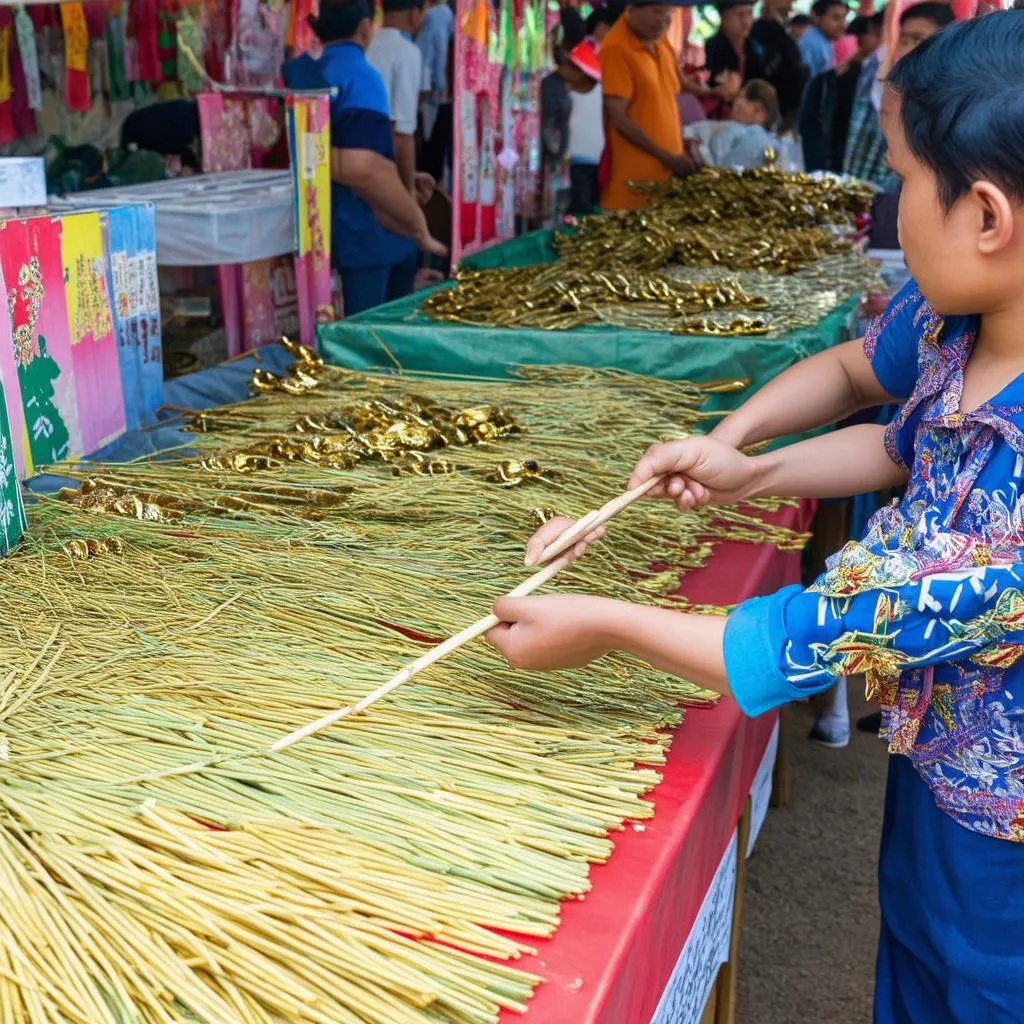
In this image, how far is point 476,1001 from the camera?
0.78 meters

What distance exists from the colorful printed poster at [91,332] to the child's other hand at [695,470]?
3.82 ft

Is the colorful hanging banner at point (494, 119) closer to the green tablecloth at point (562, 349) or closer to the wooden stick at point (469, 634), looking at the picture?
the green tablecloth at point (562, 349)

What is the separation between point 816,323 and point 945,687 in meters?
1.82

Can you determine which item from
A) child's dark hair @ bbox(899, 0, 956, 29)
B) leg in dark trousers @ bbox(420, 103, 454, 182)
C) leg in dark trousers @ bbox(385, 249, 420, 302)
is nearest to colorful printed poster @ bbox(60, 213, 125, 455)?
leg in dark trousers @ bbox(385, 249, 420, 302)

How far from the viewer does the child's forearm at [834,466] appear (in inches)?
55.7

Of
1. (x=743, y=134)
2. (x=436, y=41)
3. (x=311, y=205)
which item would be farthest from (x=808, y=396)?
(x=436, y=41)

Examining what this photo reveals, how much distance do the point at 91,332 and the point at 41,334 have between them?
7.0 inches

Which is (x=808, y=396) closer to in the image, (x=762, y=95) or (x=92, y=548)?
(x=92, y=548)

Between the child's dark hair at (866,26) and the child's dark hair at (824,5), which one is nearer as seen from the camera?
the child's dark hair at (866,26)

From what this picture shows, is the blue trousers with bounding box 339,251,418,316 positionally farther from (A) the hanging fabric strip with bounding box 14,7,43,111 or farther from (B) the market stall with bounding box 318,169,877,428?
(A) the hanging fabric strip with bounding box 14,7,43,111

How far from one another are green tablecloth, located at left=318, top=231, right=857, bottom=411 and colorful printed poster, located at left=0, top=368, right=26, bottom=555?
1.20 metres

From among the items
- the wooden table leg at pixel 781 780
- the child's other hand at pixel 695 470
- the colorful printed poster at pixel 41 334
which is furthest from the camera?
the wooden table leg at pixel 781 780

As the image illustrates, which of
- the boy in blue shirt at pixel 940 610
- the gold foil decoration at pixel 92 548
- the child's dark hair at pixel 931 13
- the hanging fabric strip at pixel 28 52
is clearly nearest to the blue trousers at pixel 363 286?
the hanging fabric strip at pixel 28 52

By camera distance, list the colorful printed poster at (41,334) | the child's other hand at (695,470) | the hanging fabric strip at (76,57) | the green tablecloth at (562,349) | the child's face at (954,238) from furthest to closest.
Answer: the hanging fabric strip at (76,57)
the green tablecloth at (562,349)
the colorful printed poster at (41,334)
the child's other hand at (695,470)
the child's face at (954,238)
